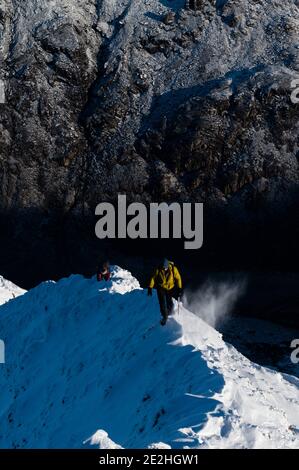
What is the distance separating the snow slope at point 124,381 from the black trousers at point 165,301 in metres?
0.36

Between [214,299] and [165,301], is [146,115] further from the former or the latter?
[165,301]

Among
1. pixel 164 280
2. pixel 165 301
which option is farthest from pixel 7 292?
pixel 164 280

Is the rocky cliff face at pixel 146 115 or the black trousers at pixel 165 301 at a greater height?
the rocky cliff face at pixel 146 115

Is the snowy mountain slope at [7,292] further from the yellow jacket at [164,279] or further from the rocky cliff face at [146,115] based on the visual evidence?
the rocky cliff face at [146,115]

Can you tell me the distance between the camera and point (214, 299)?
268ft

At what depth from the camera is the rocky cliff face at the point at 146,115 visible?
8875 cm

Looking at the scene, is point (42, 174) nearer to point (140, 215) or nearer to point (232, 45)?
point (140, 215)

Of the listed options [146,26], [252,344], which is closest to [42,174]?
[146,26]

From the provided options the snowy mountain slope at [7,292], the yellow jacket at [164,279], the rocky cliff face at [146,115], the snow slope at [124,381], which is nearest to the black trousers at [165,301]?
the yellow jacket at [164,279]

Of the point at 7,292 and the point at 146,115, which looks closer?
the point at 7,292

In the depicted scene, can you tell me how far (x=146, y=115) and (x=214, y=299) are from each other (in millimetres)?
25798

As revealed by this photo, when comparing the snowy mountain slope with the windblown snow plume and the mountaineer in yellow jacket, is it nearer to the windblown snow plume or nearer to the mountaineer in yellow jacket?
the mountaineer in yellow jacket

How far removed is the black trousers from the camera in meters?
25.2
